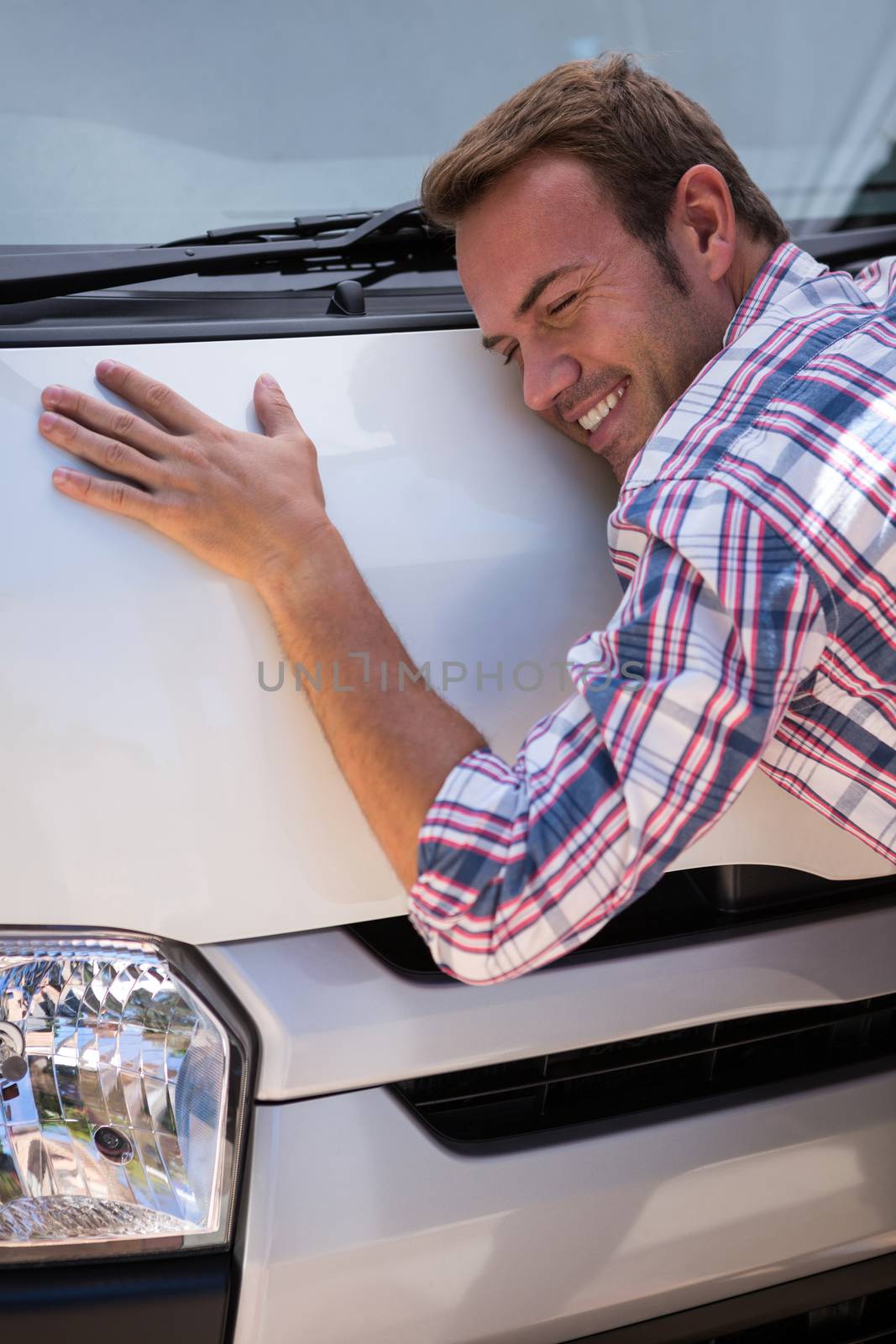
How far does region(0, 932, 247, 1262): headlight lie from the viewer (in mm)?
1153

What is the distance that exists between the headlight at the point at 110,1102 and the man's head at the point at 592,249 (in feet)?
2.91

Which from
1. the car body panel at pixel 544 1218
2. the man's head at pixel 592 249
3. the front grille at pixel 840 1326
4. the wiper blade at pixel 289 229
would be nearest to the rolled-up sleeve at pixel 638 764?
the car body panel at pixel 544 1218

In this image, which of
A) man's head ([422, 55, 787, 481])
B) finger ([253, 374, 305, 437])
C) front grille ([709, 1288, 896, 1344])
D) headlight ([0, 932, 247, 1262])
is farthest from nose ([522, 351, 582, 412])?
front grille ([709, 1288, 896, 1344])

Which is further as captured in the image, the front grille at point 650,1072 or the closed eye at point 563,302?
the closed eye at point 563,302

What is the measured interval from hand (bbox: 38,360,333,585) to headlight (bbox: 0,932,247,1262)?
44cm

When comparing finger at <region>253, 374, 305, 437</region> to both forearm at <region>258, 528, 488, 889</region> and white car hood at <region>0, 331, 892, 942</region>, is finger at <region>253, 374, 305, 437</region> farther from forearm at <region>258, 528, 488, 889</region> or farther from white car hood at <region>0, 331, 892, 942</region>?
forearm at <region>258, 528, 488, 889</region>

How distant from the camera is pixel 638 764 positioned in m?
1.15

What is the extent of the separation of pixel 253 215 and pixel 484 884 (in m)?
1.17

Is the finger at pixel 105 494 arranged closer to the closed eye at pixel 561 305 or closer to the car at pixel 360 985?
the car at pixel 360 985

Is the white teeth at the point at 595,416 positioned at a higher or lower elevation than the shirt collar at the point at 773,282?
lower

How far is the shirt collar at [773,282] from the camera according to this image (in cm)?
158

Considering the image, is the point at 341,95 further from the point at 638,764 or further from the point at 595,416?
the point at 638,764

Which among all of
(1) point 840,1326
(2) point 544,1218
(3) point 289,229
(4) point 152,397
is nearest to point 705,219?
(3) point 289,229

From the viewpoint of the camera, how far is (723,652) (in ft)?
3.78
